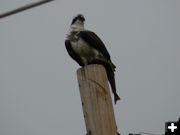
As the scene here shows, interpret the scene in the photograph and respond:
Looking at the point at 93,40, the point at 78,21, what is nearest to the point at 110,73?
the point at 93,40

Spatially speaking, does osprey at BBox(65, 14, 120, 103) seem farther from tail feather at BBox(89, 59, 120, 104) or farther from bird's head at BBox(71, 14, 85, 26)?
tail feather at BBox(89, 59, 120, 104)

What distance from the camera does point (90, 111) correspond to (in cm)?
234

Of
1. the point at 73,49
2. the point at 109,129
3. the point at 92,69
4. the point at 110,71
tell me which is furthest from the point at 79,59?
the point at 109,129

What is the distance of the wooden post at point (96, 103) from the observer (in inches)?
91.1

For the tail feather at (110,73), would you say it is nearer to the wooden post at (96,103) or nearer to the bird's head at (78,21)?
the wooden post at (96,103)

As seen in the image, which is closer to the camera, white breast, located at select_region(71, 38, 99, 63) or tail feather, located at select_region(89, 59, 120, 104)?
tail feather, located at select_region(89, 59, 120, 104)

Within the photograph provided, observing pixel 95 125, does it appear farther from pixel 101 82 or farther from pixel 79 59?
pixel 79 59

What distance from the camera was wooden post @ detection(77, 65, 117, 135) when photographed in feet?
7.59

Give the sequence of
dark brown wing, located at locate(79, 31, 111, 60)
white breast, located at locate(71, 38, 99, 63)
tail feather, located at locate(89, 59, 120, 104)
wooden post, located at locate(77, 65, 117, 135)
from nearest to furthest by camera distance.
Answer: wooden post, located at locate(77, 65, 117, 135)
tail feather, located at locate(89, 59, 120, 104)
dark brown wing, located at locate(79, 31, 111, 60)
white breast, located at locate(71, 38, 99, 63)

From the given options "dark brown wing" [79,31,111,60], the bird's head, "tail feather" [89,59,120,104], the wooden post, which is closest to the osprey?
"dark brown wing" [79,31,111,60]

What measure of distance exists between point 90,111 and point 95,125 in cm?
9

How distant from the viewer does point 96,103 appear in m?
2.37

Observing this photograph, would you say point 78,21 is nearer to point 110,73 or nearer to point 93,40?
point 93,40

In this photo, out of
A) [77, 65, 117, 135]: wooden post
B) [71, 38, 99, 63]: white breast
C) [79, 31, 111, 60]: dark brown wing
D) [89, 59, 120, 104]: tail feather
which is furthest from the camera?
[71, 38, 99, 63]: white breast
